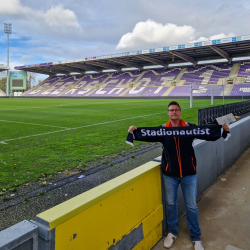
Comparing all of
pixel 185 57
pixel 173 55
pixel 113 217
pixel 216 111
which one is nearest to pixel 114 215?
pixel 113 217

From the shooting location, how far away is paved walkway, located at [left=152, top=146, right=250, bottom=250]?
113 inches

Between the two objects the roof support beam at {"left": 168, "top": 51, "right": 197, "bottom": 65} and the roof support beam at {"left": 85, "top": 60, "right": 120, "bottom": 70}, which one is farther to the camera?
the roof support beam at {"left": 85, "top": 60, "right": 120, "bottom": 70}

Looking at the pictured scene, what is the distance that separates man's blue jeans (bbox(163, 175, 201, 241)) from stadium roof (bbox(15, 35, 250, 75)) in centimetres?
3993

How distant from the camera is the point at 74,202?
1.89m

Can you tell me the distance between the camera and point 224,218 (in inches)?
134

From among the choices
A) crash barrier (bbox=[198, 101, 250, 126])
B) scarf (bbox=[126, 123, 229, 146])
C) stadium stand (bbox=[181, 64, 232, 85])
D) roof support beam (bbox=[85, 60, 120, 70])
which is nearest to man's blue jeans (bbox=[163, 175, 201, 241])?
scarf (bbox=[126, 123, 229, 146])

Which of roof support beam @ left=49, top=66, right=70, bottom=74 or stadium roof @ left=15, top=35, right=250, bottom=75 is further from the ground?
roof support beam @ left=49, top=66, right=70, bottom=74

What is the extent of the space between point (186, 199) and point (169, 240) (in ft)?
1.76

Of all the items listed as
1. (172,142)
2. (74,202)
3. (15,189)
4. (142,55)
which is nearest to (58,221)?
(74,202)

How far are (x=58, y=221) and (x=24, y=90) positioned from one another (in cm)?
7672

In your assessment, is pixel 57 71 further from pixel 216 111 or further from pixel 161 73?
pixel 216 111

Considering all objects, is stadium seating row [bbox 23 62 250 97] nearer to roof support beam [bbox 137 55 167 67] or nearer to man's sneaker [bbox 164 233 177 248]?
roof support beam [bbox 137 55 167 67]

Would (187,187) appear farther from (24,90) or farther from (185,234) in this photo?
(24,90)

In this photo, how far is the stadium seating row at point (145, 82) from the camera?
44125 millimetres
